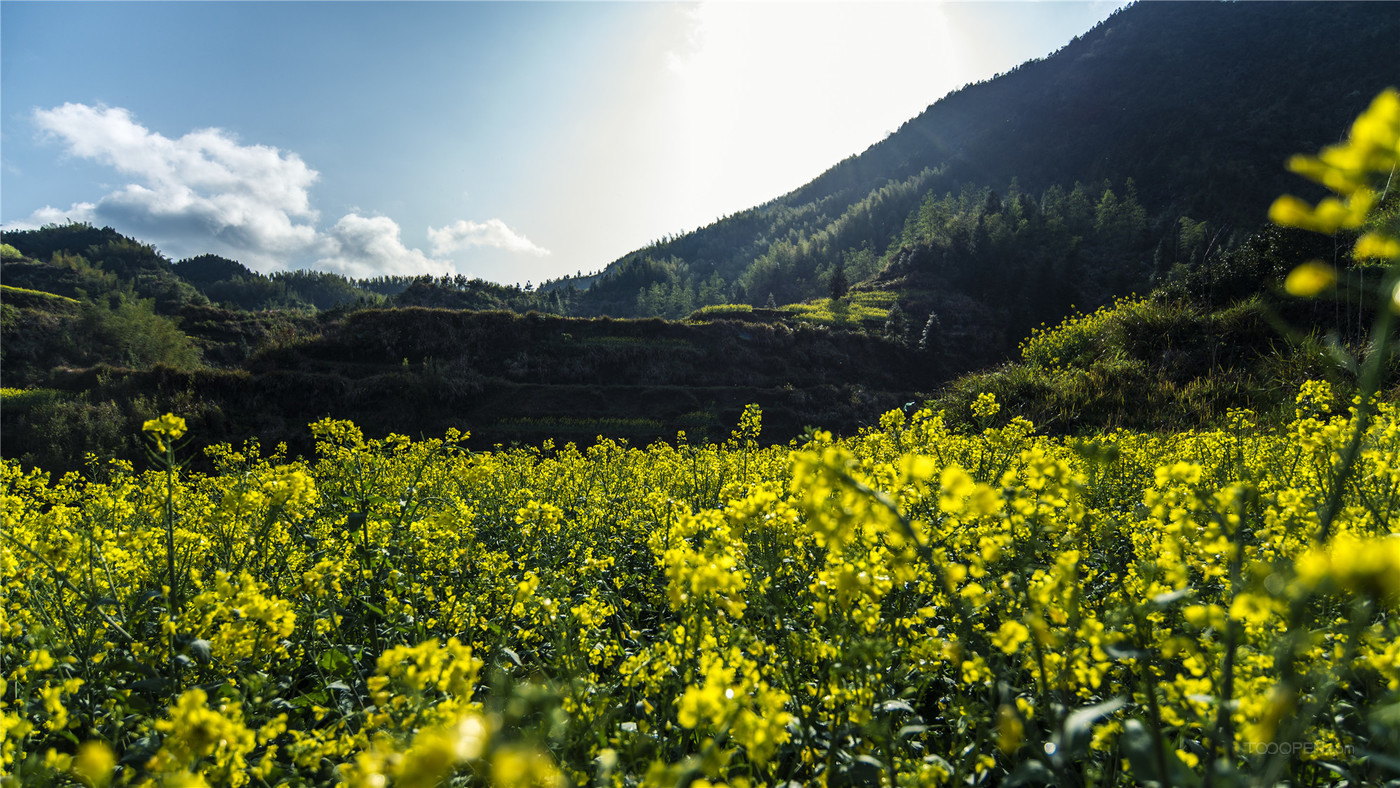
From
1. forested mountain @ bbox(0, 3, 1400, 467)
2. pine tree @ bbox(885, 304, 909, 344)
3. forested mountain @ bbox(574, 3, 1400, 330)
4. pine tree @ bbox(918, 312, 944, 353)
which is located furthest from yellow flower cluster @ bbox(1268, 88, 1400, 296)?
pine tree @ bbox(918, 312, 944, 353)

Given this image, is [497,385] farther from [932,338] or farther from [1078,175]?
[1078,175]

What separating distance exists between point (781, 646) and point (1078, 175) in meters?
110

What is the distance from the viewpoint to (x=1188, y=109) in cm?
8806

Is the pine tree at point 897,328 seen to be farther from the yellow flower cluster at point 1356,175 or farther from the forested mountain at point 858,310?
the yellow flower cluster at point 1356,175

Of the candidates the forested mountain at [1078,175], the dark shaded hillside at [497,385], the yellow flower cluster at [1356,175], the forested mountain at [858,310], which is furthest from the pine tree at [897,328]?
the yellow flower cluster at [1356,175]

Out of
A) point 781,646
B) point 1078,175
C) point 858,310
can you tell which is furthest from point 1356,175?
point 1078,175

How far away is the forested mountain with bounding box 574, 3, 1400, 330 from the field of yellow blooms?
28699 mm

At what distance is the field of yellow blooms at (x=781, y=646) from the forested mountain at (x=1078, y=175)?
28.7 metres

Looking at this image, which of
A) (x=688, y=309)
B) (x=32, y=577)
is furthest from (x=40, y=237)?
(x=32, y=577)

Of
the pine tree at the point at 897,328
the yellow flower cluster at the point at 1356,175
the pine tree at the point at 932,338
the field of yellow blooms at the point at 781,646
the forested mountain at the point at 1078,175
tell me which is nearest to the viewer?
the yellow flower cluster at the point at 1356,175

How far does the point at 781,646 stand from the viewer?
2.48 metres

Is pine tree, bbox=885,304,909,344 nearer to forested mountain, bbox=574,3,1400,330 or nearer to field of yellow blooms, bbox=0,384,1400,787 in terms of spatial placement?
forested mountain, bbox=574,3,1400,330

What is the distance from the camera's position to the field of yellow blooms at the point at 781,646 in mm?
1341

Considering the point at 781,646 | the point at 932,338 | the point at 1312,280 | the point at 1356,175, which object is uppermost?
the point at 1356,175
